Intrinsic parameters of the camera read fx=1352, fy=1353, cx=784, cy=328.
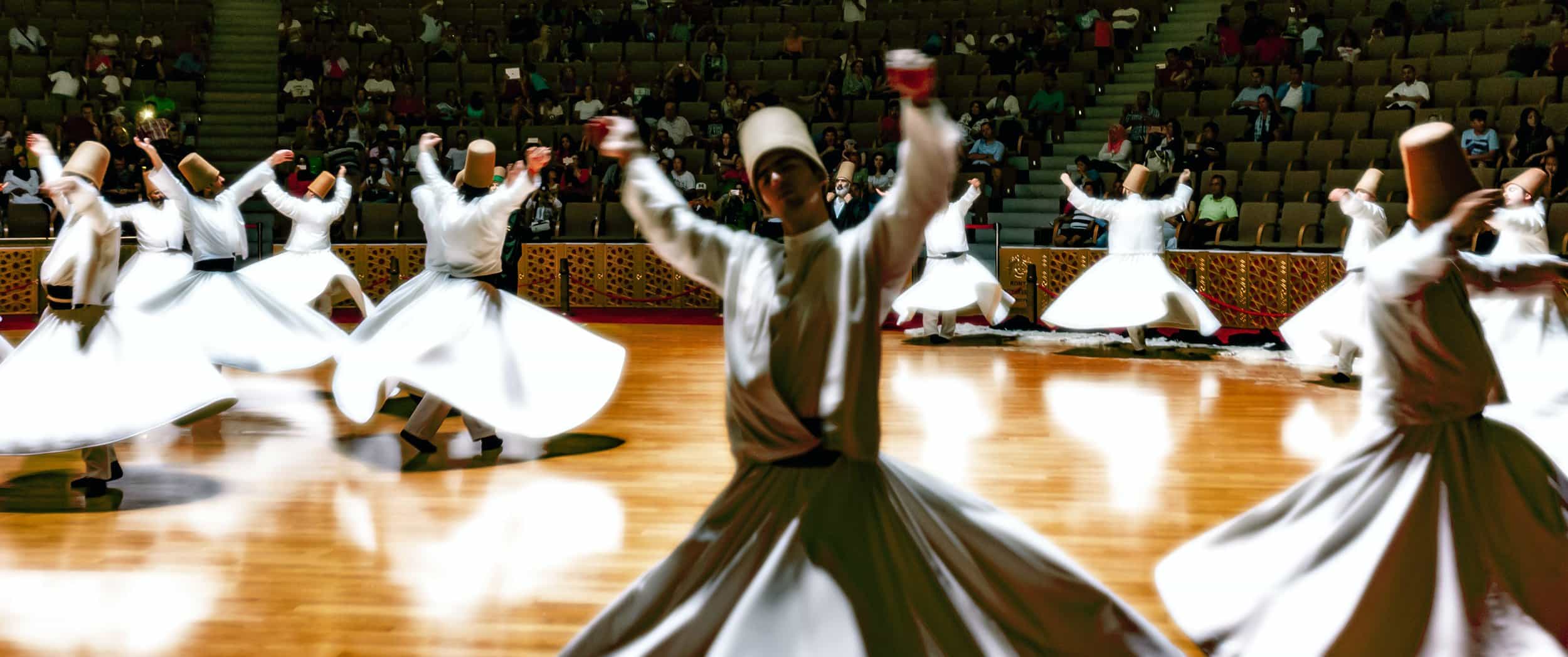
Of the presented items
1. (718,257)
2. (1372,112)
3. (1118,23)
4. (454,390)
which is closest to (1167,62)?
(1118,23)

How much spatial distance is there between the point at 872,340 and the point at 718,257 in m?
0.37

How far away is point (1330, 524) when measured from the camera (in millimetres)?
3082

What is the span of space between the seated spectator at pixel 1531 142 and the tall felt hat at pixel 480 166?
8465 millimetres

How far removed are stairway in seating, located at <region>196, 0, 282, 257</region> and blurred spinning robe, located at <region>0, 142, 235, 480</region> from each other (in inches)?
382

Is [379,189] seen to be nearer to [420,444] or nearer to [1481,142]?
[420,444]

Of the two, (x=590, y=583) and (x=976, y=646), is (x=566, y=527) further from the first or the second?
(x=976, y=646)

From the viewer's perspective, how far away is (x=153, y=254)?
8180 millimetres

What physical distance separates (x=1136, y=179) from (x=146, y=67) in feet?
40.4

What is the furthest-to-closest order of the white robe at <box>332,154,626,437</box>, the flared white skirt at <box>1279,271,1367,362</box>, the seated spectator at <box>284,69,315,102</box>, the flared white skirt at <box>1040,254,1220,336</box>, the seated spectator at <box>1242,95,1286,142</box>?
1. the seated spectator at <box>284,69,315,102</box>
2. the seated spectator at <box>1242,95,1286,142</box>
3. the flared white skirt at <box>1040,254,1220,336</box>
4. the flared white skirt at <box>1279,271,1367,362</box>
5. the white robe at <box>332,154,626,437</box>

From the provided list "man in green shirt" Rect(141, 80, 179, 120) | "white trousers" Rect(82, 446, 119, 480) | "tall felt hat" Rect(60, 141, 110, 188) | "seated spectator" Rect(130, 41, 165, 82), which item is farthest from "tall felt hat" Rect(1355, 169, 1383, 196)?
"seated spectator" Rect(130, 41, 165, 82)

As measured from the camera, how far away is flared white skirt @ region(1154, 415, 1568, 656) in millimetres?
2889

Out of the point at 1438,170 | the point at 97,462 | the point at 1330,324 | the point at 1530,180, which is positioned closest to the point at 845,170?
the point at 1330,324

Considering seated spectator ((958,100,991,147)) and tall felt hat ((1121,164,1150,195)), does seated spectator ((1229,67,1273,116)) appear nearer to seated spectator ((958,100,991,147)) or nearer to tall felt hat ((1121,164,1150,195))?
seated spectator ((958,100,991,147))

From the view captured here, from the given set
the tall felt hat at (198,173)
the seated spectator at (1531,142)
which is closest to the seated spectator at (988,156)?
the seated spectator at (1531,142)
